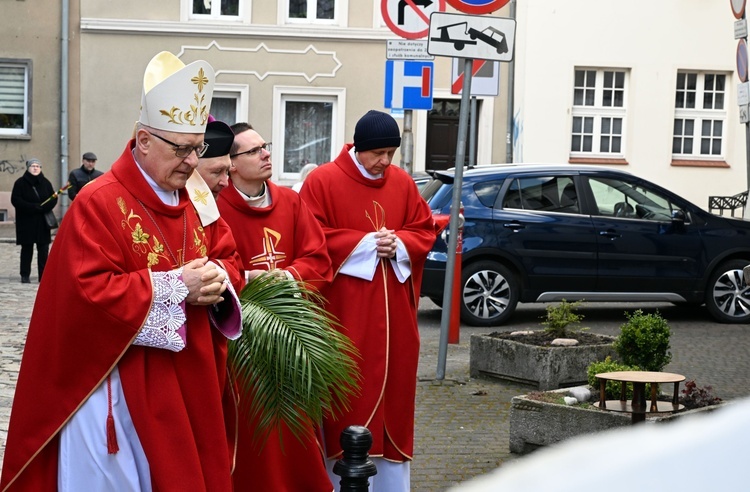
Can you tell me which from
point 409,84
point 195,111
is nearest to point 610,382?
point 195,111

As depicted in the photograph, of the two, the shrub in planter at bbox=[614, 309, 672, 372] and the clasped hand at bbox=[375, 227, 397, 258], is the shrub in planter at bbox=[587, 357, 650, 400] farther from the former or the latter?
the clasped hand at bbox=[375, 227, 397, 258]

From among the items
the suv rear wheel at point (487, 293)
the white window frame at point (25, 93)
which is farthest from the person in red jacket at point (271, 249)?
the white window frame at point (25, 93)

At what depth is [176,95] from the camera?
13.8ft

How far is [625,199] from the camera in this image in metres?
13.4

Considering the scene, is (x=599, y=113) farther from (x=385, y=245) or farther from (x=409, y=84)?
(x=385, y=245)

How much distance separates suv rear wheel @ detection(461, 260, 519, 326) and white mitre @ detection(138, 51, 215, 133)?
A: 8.82 metres

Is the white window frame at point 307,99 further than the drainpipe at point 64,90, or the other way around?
the white window frame at point 307,99

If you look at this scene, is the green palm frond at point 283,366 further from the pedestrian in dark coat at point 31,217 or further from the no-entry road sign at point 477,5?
the pedestrian in dark coat at point 31,217

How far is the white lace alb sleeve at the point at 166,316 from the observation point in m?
3.85

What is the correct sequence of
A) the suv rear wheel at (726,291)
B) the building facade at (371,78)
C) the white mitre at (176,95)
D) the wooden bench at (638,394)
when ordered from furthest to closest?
the building facade at (371,78) → the suv rear wheel at (726,291) → the wooden bench at (638,394) → the white mitre at (176,95)

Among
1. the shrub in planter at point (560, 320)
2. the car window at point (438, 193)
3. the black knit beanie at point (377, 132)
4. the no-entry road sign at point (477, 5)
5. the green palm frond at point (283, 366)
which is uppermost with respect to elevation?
the no-entry road sign at point (477, 5)

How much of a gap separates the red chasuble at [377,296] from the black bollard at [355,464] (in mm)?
1902

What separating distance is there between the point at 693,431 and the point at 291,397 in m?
3.67

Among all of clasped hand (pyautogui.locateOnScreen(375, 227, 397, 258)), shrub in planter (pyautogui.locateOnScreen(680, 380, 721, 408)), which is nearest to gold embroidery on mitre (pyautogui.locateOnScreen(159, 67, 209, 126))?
clasped hand (pyautogui.locateOnScreen(375, 227, 397, 258))
